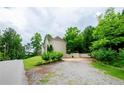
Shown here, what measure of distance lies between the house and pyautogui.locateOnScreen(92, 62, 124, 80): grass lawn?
0.79 meters

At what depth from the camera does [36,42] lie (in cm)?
485

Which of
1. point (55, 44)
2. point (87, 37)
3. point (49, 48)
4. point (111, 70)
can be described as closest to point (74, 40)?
point (87, 37)

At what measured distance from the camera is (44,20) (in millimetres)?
4754

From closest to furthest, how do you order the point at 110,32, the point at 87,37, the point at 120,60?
the point at 120,60, the point at 87,37, the point at 110,32

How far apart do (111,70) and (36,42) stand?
1791 millimetres

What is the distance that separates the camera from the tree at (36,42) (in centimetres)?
473

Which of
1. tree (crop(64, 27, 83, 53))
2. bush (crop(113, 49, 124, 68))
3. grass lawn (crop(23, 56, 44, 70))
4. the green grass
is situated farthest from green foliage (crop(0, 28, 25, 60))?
bush (crop(113, 49, 124, 68))

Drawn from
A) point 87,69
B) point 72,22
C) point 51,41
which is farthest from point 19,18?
point 87,69

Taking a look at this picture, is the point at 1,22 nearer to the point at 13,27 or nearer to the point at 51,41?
the point at 13,27

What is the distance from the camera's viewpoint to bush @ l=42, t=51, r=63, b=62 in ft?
15.5

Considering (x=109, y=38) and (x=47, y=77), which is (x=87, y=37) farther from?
(x=47, y=77)

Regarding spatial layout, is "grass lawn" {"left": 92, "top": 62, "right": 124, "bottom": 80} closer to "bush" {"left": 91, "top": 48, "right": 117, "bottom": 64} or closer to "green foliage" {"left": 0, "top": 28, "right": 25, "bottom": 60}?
"bush" {"left": 91, "top": 48, "right": 117, "bottom": 64}

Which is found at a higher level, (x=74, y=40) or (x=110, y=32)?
(x=110, y=32)

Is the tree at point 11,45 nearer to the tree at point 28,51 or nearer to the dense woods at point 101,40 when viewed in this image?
the tree at point 28,51
